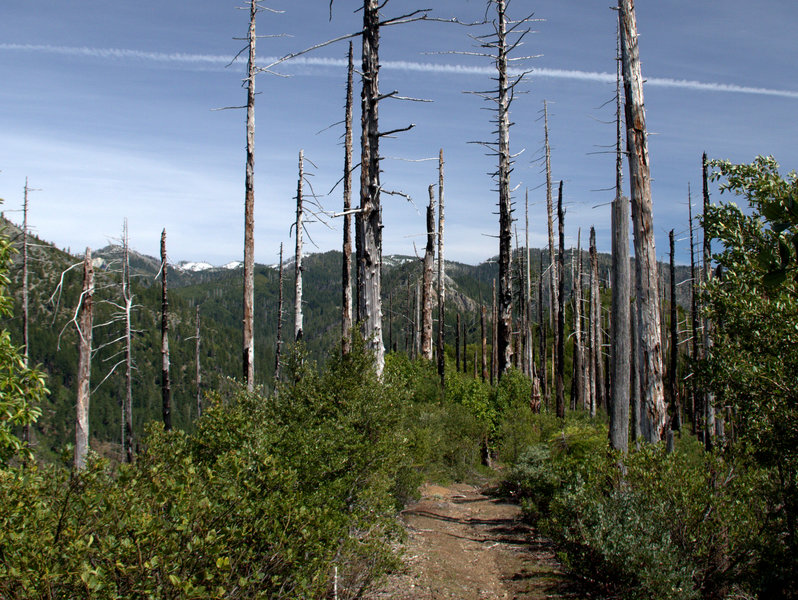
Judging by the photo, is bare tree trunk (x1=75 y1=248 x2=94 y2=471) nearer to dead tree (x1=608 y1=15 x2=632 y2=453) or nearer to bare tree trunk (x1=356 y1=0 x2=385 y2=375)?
bare tree trunk (x1=356 y1=0 x2=385 y2=375)

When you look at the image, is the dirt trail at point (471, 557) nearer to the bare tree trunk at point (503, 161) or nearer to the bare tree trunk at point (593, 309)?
the bare tree trunk at point (503, 161)

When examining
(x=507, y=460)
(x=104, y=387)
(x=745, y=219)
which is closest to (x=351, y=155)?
(x=507, y=460)

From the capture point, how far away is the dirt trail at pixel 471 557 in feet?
22.3

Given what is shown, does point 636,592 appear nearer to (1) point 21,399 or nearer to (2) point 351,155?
(1) point 21,399

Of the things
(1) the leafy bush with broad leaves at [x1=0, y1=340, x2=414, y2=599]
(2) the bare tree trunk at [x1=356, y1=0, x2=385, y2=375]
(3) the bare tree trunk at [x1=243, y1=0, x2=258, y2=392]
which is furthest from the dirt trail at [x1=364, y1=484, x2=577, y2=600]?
(3) the bare tree trunk at [x1=243, y1=0, x2=258, y2=392]

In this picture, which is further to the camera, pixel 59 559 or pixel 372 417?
pixel 372 417

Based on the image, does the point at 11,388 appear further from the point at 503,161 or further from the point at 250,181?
the point at 503,161

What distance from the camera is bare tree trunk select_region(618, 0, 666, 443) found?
7141mm

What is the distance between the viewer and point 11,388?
466 centimetres

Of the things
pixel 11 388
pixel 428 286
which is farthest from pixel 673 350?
pixel 11 388

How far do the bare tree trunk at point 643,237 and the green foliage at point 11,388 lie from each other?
690 cm

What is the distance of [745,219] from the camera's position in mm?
6109

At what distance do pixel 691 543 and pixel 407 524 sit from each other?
5346mm

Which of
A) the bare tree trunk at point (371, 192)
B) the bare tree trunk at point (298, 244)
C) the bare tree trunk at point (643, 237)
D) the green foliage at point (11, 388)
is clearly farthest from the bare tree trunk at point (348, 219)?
the green foliage at point (11, 388)
